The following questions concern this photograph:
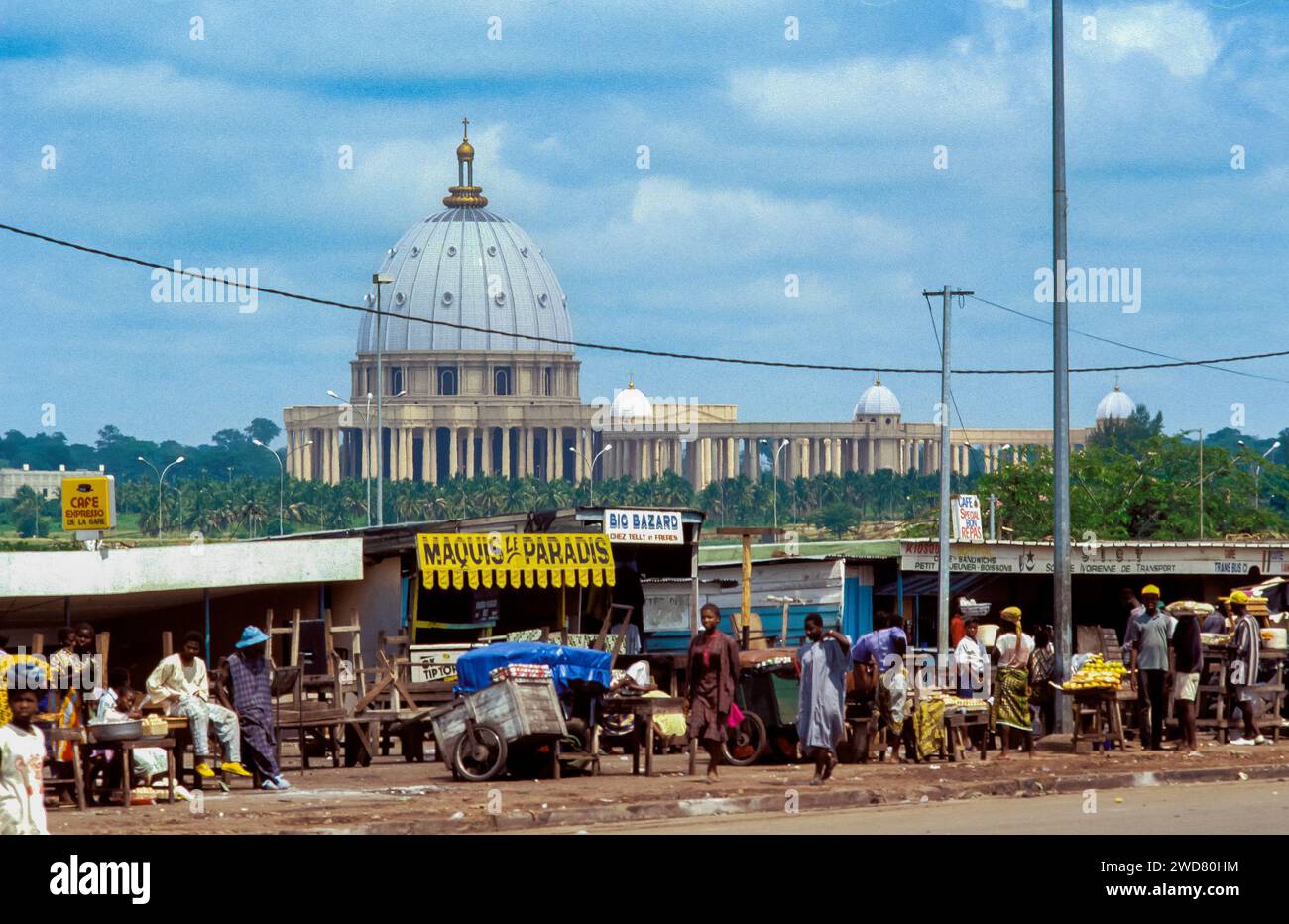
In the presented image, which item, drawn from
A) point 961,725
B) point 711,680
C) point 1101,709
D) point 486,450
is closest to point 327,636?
point 961,725

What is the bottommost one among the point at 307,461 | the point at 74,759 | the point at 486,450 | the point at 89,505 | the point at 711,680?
the point at 74,759

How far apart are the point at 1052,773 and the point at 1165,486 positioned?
53412 mm

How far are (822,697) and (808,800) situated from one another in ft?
3.91

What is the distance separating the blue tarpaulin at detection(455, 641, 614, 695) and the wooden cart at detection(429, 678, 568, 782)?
0.81 m

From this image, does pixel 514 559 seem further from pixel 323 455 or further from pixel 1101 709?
pixel 323 455

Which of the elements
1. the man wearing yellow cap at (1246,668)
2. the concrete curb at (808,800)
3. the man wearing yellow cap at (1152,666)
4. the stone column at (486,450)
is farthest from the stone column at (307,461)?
the concrete curb at (808,800)

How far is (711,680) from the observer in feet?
57.8

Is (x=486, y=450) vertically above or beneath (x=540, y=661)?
above

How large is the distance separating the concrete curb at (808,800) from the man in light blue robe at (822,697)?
42cm

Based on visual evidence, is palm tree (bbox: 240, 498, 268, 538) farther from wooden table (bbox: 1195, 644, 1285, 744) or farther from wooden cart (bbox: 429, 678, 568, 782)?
wooden cart (bbox: 429, 678, 568, 782)

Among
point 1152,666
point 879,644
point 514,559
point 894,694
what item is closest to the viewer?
point 879,644

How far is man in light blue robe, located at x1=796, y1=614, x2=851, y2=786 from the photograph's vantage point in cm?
1723

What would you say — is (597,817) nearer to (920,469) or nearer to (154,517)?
(154,517)
